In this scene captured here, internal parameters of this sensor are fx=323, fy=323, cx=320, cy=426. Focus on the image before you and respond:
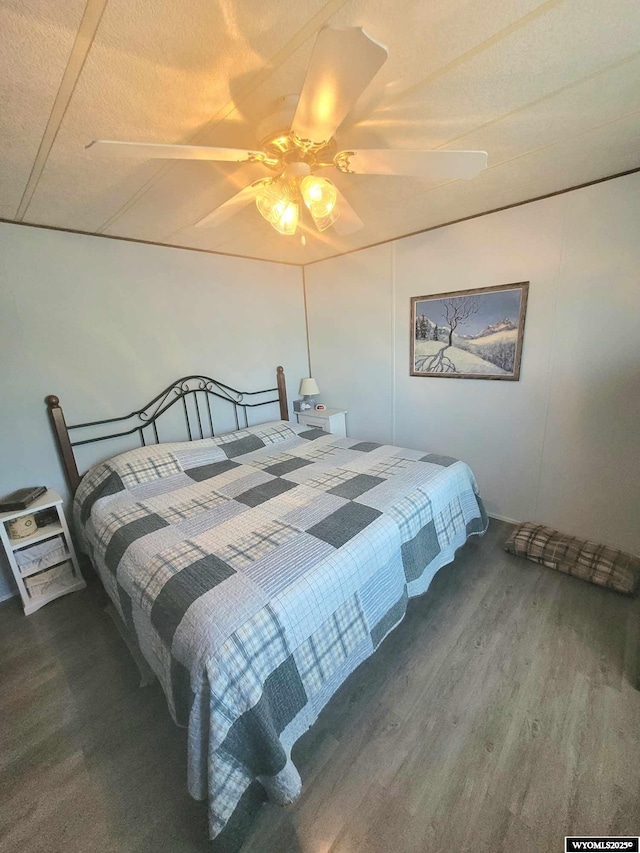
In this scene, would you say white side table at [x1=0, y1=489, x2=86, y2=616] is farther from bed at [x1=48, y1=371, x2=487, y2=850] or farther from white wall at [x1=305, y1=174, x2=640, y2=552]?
white wall at [x1=305, y1=174, x2=640, y2=552]

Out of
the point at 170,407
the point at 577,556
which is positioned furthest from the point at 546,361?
the point at 170,407

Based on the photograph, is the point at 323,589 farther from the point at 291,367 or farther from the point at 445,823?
the point at 291,367

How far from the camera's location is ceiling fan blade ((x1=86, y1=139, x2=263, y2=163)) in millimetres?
940

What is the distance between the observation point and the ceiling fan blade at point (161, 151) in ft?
3.09

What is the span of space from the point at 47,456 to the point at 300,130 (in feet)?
7.85

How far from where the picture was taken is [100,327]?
230 cm

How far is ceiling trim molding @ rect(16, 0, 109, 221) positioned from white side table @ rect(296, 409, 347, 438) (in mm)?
2558

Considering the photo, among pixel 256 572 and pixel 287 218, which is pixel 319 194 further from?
pixel 256 572

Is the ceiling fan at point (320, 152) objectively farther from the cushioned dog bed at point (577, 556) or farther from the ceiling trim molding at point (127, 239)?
the cushioned dog bed at point (577, 556)

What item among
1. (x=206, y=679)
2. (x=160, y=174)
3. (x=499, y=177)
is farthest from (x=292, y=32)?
(x=206, y=679)

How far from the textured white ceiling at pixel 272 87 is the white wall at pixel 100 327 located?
0.39m

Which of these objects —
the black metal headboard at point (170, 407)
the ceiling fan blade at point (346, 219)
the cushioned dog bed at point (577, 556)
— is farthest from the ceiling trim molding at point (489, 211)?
the cushioned dog bed at point (577, 556)

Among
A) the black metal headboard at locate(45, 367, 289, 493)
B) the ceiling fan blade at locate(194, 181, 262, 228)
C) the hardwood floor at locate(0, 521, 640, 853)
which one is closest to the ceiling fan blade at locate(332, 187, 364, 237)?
the ceiling fan blade at locate(194, 181, 262, 228)

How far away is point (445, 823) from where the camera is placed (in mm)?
1058
